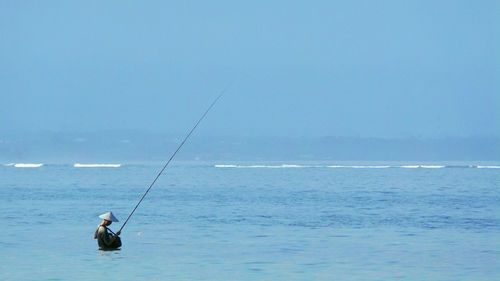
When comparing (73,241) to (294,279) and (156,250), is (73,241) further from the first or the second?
(294,279)

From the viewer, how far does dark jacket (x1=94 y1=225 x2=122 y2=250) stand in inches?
1092

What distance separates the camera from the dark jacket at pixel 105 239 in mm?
27734

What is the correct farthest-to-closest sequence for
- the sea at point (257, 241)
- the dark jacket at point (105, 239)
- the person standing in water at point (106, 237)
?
the dark jacket at point (105, 239) < the person standing in water at point (106, 237) < the sea at point (257, 241)

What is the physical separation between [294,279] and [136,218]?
2009 cm

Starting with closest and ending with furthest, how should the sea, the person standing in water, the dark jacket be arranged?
the sea < the person standing in water < the dark jacket

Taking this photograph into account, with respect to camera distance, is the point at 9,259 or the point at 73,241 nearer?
the point at 9,259

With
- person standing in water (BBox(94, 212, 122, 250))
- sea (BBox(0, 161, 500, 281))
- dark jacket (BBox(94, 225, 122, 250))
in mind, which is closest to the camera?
sea (BBox(0, 161, 500, 281))

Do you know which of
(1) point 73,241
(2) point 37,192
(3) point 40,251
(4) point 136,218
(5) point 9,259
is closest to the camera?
Result: (5) point 9,259

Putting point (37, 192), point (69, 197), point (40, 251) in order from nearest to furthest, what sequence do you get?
point (40, 251) → point (69, 197) → point (37, 192)

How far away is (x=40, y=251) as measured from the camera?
29109 mm

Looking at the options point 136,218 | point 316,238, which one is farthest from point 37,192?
point 316,238

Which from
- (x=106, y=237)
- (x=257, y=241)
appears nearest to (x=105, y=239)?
(x=106, y=237)

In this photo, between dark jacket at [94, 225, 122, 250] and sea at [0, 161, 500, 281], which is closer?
sea at [0, 161, 500, 281]

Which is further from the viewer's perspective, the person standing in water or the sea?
the person standing in water
